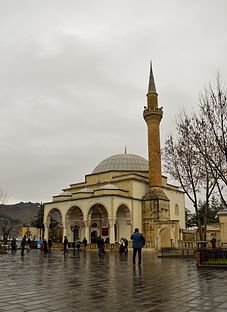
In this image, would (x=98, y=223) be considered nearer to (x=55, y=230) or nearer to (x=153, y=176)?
(x=153, y=176)

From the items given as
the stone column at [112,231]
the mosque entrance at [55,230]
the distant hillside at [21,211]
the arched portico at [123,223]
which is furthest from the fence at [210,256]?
the distant hillside at [21,211]

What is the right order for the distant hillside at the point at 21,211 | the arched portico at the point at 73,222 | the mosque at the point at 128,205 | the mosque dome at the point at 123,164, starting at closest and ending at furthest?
the mosque at the point at 128,205 → the arched portico at the point at 73,222 → the mosque dome at the point at 123,164 → the distant hillside at the point at 21,211

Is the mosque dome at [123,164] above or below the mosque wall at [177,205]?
above

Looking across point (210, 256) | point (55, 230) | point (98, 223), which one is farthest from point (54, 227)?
point (210, 256)

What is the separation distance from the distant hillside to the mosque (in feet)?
237

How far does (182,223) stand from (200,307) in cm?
3975

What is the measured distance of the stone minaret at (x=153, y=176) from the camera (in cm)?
3516

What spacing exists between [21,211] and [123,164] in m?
78.3

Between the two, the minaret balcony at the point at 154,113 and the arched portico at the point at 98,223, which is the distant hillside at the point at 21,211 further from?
the minaret balcony at the point at 154,113

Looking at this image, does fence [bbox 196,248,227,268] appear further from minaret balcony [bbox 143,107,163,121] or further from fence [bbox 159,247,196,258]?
minaret balcony [bbox 143,107,163,121]

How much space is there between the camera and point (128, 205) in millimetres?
35406

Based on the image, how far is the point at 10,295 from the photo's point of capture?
6121mm

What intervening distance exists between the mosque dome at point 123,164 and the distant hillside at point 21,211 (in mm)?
69409

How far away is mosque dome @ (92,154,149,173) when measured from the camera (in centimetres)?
4281
